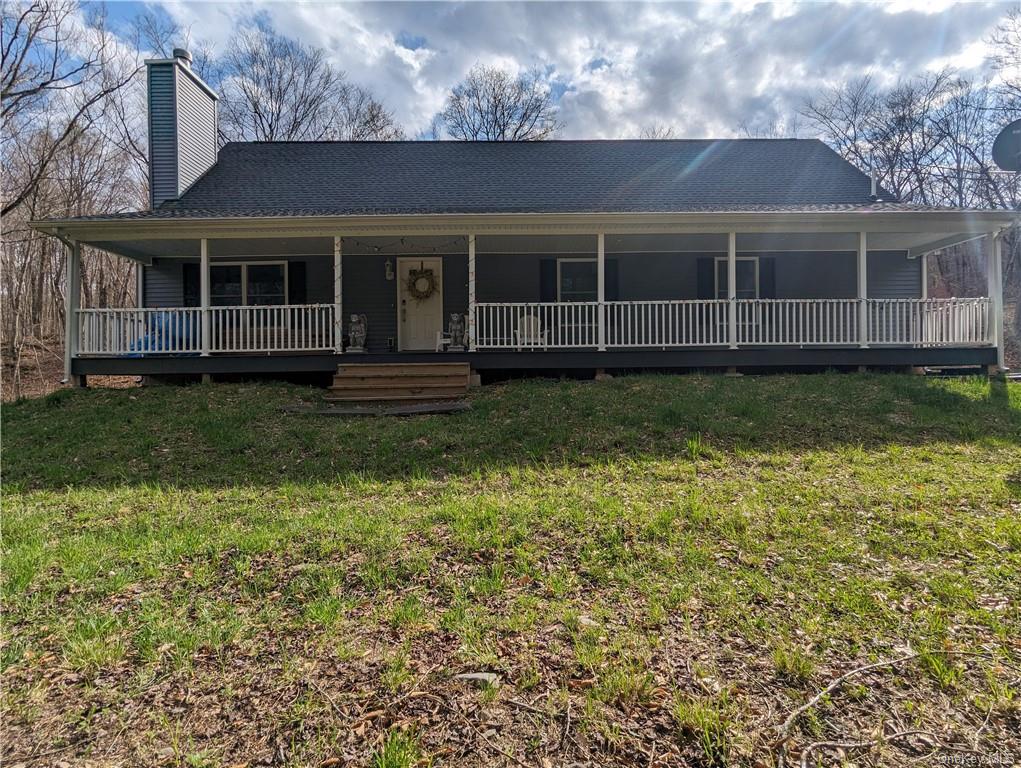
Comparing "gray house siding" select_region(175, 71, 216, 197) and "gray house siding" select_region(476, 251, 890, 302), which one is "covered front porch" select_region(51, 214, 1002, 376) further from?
"gray house siding" select_region(175, 71, 216, 197)

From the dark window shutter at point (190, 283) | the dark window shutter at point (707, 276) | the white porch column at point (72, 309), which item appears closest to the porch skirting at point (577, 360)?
the white porch column at point (72, 309)

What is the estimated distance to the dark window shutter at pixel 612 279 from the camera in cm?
1184

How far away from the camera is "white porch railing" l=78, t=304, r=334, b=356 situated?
30.6 feet

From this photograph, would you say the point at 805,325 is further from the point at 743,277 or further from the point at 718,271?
the point at 718,271

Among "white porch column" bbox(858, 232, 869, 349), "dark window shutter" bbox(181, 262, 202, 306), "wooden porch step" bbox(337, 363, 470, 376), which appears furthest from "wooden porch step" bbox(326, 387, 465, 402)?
"white porch column" bbox(858, 232, 869, 349)

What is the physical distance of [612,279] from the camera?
11.9m

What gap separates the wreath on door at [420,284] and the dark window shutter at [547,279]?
2.41 meters

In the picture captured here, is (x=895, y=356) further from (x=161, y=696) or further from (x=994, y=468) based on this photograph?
(x=161, y=696)

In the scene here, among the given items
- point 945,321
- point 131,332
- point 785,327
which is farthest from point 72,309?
point 945,321

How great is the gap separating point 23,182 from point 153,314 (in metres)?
15.1

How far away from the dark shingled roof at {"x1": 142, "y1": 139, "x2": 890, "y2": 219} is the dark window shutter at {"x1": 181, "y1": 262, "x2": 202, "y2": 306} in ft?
4.24

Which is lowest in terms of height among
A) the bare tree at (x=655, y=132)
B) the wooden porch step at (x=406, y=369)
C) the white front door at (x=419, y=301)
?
the wooden porch step at (x=406, y=369)

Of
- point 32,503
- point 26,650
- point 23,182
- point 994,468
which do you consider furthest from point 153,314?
point 23,182

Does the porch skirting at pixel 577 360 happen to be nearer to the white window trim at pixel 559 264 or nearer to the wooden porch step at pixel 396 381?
the wooden porch step at pixel 396 381
